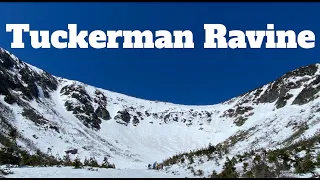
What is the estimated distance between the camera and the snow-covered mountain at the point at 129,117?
58.7m

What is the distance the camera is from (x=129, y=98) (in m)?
124

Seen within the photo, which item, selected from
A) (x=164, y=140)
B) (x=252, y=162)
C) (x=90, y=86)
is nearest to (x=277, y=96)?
(x=164, y=140)

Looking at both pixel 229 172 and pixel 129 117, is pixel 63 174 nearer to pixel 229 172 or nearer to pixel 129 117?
pixel 229 172

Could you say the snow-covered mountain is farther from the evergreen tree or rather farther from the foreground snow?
the foreground snow

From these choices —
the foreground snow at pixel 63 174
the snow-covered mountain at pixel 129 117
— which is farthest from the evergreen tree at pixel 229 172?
the snow-covered mountain at pixel 129 117

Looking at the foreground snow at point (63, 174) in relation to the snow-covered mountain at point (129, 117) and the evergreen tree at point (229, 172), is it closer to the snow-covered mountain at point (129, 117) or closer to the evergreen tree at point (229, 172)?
the evergreen tree at point (229, 172)

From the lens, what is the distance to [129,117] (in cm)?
10206

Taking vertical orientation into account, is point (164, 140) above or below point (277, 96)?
below

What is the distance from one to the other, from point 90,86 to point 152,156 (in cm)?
5035

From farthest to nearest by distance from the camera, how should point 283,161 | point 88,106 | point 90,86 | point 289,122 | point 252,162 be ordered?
point 90,86 → point 88,106 → point 289,122 → point 252,162 → point 283,161

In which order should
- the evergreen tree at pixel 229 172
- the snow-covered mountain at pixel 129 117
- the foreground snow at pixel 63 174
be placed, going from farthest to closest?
1. the snow-covered mountain at pixel 129 117
2. the foreground snow at pixel 63 174
3. the evergreen tree at pixel 229 172

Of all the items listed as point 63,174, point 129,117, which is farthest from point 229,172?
point 129,117

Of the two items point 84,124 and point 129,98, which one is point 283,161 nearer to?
point 84,124

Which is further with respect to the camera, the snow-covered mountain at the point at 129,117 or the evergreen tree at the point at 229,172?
the snow-covered mountain at the point at 129,117
